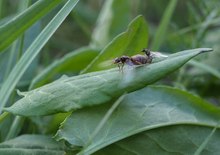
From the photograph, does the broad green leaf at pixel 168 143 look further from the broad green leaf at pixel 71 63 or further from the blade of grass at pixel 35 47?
the broad green leaf at pixel 71 63

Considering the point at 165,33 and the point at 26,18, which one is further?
the point at 165,33

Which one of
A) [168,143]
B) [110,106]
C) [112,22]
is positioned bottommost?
[168,143]

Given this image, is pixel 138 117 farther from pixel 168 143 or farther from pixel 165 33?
pixel 165 33

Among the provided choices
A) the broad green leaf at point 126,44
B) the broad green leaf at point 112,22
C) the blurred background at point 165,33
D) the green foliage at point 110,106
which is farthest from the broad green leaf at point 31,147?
the broad green leaf at point 112,22

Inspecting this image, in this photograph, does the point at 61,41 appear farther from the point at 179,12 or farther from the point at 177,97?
the point at 177,97

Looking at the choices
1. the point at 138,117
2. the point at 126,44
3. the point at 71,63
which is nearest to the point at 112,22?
the point at 71,63

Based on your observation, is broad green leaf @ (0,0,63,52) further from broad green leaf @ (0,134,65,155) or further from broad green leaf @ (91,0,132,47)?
broad green leaf @ (91,0,132,47)

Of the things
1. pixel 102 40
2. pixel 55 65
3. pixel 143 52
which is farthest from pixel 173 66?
pixel 102 40

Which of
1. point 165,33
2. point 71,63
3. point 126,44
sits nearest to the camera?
point 126,44
